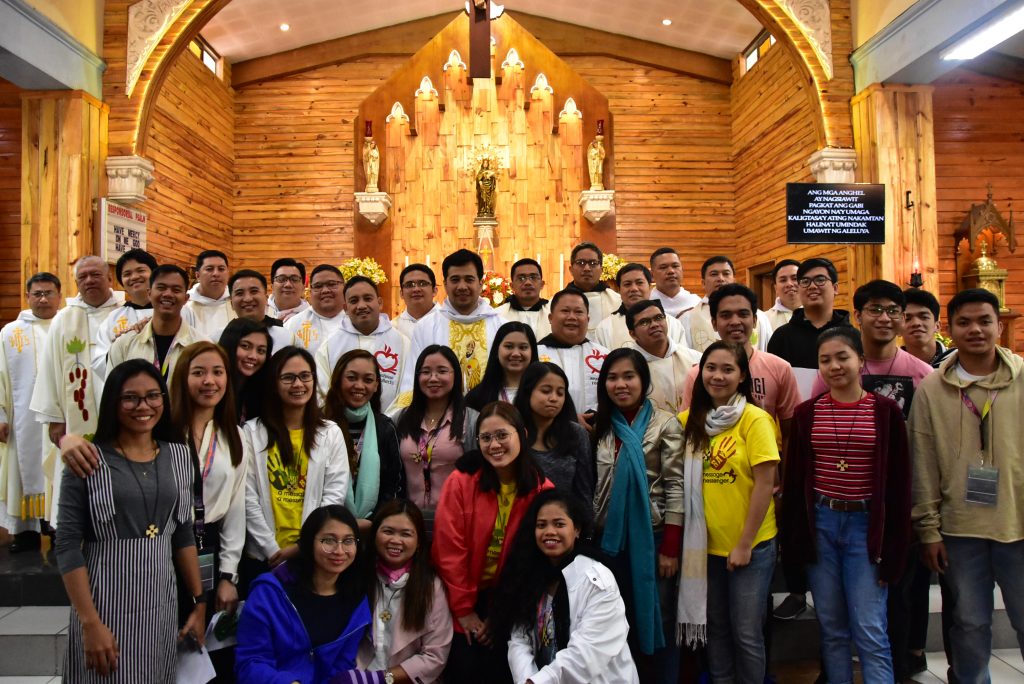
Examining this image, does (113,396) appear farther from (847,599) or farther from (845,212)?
(845,212)

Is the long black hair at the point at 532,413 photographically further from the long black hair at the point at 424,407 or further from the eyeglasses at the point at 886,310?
the eyeglasses at the point at 886,310

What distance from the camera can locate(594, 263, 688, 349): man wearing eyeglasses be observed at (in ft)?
13.5

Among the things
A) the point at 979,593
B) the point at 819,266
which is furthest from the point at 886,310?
the point at 979,593

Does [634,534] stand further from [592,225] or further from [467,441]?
[592,225]

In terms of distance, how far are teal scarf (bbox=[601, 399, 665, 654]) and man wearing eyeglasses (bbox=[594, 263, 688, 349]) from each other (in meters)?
1.34

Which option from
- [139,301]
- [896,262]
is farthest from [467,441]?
[896,262]

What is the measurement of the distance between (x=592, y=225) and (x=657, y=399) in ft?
21.0

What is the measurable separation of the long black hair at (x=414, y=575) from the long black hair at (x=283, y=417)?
0.37 metres

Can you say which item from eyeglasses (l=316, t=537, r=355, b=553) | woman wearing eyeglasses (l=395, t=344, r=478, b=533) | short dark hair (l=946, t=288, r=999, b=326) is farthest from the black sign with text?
eyeglasses (l=316, t=537, r=355, b=553)

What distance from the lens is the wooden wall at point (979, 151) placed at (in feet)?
26.2

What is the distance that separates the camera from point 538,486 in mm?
2613

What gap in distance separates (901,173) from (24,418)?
21.3 feet

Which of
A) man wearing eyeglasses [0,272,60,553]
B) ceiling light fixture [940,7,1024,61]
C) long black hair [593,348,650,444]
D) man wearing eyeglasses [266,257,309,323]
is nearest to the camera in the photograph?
long black hair [593,348,650,444]

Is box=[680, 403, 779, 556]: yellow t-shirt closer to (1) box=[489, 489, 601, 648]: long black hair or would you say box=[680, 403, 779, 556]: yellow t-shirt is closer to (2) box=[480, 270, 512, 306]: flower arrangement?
(1) box=[489, 489, 601, 648]: long black hair
